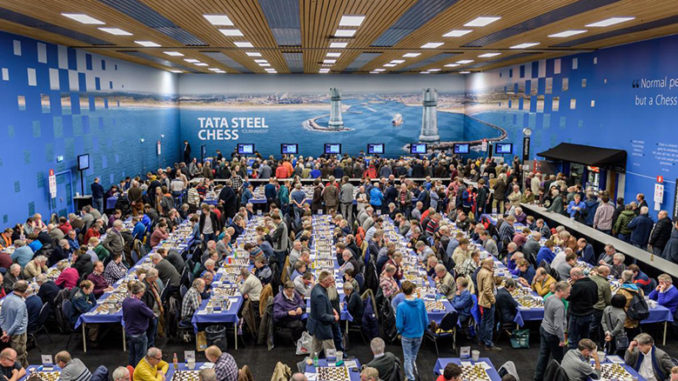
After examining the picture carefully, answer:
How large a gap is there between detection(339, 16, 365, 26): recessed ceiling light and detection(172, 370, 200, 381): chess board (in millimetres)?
6838

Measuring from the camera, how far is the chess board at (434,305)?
854 centimetres

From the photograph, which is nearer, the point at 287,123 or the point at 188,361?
the point at 188,361

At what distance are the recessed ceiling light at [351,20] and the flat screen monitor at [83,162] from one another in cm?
966

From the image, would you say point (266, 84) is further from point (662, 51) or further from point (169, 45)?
point (662, 51)

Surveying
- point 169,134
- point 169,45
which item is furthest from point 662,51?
point 169,134

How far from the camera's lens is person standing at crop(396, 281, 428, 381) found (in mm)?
7121

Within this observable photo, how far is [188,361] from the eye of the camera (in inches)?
263

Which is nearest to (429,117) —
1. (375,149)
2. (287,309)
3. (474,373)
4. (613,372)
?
(375,149)

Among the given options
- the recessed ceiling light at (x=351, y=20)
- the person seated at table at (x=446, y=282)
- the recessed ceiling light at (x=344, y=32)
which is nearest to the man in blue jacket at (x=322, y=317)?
the person seated at table at (x=446, y=282)

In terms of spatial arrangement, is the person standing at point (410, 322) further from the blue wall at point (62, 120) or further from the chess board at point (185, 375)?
the blue wall at point (62, 120)

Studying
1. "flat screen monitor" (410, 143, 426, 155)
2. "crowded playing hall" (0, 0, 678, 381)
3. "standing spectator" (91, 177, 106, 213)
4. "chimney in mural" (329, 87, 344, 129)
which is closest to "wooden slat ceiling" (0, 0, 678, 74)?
"crowded playing hall" (0, 0, 678, 381)

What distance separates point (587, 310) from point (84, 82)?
15.8 m

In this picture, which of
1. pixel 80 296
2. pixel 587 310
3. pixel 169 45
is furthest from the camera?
pixel 169 45

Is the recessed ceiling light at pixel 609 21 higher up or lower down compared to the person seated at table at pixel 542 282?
higher up
